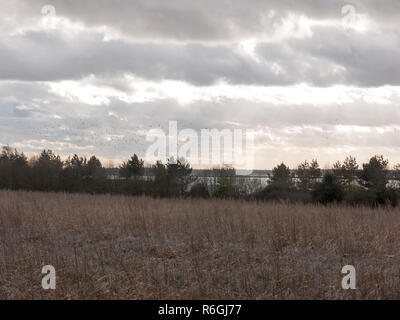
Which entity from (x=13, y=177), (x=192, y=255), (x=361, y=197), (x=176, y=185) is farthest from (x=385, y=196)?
(x=13, y=177)

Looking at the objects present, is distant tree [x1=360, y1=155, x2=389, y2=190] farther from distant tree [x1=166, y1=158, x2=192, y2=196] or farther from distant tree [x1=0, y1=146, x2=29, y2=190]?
distant tree [x1=0, y1=146, x2=29, y2=190]

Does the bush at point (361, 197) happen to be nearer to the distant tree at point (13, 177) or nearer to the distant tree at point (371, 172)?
the distant tree at point (371, 172)

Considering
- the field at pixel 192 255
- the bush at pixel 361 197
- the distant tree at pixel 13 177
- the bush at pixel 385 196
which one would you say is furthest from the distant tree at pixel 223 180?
the field at pixel 192 255

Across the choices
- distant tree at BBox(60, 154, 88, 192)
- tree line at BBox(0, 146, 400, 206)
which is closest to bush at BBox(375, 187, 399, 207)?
tree line at BBox(0, 146, 400, 206)

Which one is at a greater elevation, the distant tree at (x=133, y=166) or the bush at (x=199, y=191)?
the distant tree at (x=133, y=166)

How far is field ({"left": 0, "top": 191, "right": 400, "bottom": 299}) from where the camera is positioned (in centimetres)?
750

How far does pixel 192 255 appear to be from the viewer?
32.1 ft

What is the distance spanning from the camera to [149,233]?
12.7 metres

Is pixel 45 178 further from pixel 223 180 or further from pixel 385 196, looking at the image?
pixel 385 196

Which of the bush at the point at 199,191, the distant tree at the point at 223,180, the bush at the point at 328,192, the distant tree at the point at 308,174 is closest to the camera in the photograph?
the bush at the point at 328,192

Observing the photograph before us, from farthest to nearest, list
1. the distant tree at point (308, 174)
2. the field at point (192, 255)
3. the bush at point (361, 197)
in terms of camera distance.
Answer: the distant tree at point (308, 174) < the bush at point (361, 197) < the field at point (192, 255)

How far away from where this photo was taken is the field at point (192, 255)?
24.6ft
